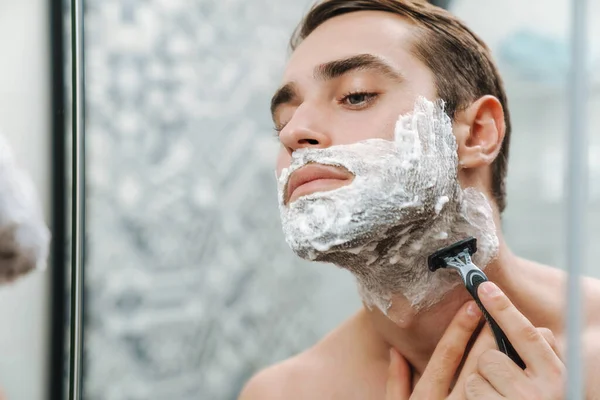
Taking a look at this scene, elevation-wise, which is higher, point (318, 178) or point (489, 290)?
point (318, 178)

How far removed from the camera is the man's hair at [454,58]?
Result: 0.72 meters

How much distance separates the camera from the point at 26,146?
83 centimetres

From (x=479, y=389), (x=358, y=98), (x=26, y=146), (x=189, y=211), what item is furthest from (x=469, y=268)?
(x=26, y=146)

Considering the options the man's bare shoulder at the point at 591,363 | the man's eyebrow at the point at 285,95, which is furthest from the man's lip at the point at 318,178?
the man's bare shoulder at the point at 591,363

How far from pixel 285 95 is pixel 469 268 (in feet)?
1.04

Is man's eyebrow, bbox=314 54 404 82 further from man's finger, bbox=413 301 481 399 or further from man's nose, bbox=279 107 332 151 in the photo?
man's finger, bbox=413 301 481 399

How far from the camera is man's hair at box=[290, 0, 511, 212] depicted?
719 millimetres

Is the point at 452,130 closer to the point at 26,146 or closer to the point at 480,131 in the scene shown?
the point at 480,131

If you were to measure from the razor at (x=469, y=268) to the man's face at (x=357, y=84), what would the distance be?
0.15 m

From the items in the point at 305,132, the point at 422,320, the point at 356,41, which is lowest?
the point at 422,320

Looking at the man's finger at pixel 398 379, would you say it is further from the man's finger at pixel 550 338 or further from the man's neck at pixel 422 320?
the man's finger at pixel 550 338

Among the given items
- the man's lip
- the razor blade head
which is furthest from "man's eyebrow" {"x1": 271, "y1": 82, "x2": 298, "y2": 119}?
the razor blade head

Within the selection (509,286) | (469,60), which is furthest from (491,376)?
(469,60)

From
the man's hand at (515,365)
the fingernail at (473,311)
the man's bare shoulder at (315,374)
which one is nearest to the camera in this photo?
the man's hand at (515,365)
